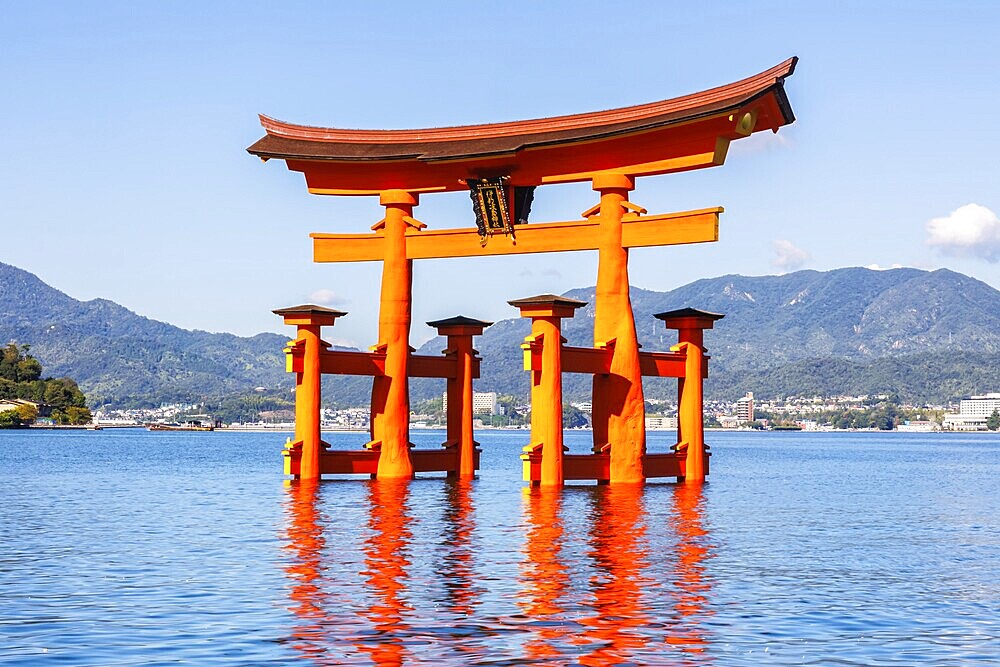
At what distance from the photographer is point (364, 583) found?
16344 millimetres

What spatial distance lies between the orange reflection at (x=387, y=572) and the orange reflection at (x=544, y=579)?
1.33m

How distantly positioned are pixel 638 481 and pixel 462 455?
6.24 meters

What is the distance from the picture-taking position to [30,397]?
483 ft

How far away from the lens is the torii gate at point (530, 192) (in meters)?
29.9

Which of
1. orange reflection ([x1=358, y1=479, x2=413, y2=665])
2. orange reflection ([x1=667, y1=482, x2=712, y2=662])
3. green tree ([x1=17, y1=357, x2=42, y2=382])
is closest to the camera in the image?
orange reflection ([x1=358, y1=479, x2=413, y2=665])

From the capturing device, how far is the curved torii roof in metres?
29.4

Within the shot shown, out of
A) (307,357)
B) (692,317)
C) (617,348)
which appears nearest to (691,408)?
(692,317)

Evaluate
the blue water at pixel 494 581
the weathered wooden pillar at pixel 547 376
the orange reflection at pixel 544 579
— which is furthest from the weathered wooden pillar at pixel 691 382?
the orange reflection at pixel 544 579

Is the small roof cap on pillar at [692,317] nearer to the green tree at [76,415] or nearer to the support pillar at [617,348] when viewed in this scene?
the support pillar at [617,348]

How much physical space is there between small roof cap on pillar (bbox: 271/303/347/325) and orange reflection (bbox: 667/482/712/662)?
9.63 m

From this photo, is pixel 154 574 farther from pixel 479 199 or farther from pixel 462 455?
pixel 462 455

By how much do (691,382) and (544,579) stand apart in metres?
17.8

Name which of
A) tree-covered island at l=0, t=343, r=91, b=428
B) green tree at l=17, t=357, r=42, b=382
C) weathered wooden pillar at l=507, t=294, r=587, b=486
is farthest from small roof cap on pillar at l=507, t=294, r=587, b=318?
green tree at l=17, t=357, r=42, b=382

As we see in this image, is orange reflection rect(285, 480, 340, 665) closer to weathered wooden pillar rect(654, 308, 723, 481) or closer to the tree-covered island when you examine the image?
weathered wooden pillar rect(654, 308, 723, 481)
